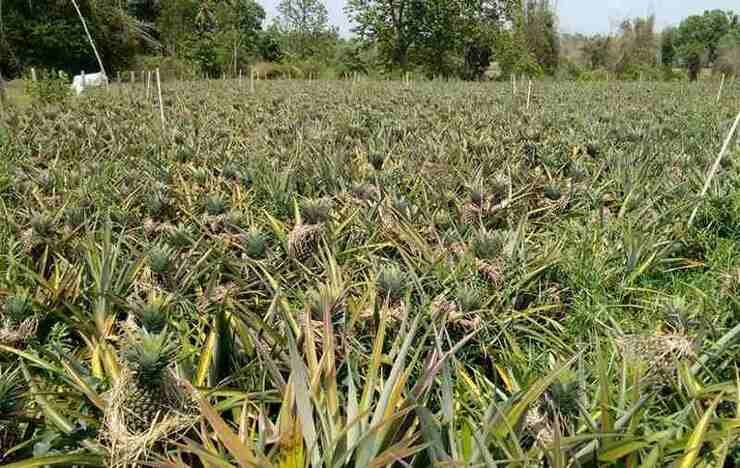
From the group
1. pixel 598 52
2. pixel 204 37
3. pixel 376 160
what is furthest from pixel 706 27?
pixel 376 160

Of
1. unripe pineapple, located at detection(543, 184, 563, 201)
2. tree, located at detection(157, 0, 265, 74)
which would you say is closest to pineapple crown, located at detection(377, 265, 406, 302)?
unripe pineapple, located at detection(543, 184, 563, 201)

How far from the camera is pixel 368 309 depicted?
1837 mm

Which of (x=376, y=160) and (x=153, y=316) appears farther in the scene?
(x=376, y=160)

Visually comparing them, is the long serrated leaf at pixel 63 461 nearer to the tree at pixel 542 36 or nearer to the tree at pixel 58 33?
the tree at pixel 58 33

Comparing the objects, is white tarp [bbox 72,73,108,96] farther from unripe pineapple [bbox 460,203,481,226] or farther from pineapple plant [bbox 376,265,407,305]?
pineapple plant [bbox 376,265,407,305]

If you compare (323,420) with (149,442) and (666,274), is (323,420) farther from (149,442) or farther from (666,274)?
(666,274)

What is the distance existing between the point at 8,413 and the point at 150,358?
1.20 feet

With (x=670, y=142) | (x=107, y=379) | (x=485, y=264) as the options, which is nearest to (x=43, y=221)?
(x=107, y=379)

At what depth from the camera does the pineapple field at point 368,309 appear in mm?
1239

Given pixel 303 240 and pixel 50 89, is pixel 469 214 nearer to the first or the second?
pixel 303 240

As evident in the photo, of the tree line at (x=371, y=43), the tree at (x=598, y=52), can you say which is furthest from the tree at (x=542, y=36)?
the tree at (x=598, y=52)

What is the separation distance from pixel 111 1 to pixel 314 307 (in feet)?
A: 100

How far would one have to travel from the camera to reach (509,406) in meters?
1.27

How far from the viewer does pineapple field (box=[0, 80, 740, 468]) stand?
1239 millimetres
